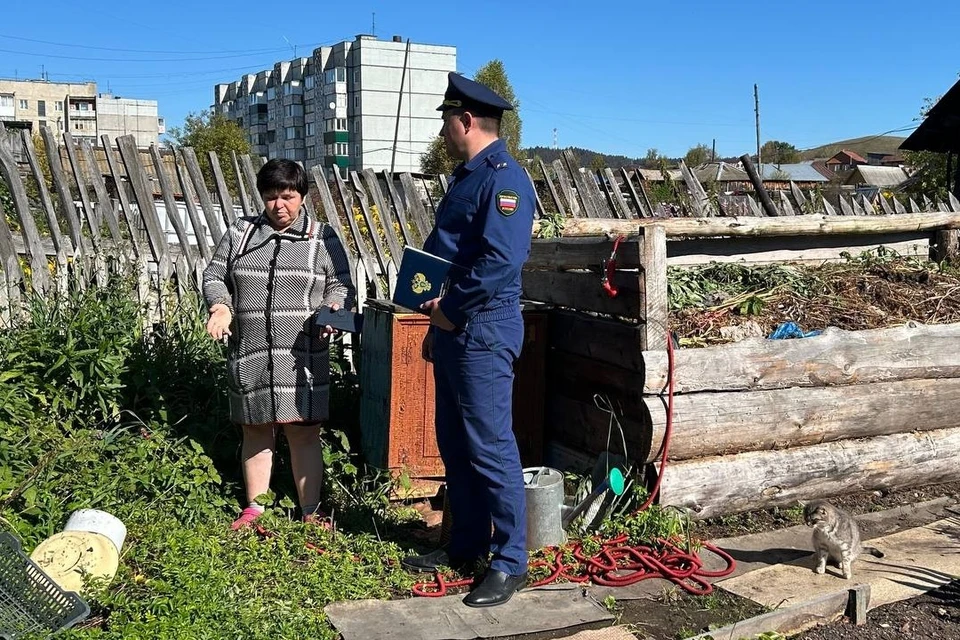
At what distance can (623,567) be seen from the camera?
13.8ft

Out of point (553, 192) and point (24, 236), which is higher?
point (553, 192)

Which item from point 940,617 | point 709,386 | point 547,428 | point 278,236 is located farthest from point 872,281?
point 278,236

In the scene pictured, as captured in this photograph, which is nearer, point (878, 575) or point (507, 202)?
point (507, 202)

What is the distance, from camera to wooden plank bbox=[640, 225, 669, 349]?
4.51 meters

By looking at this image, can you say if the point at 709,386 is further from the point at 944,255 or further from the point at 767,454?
the point at 944,255

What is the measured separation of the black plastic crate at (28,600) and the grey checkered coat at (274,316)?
122 cm

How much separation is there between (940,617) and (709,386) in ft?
4.83

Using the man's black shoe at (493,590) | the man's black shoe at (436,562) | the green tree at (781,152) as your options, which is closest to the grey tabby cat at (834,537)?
the man's black shoe at (493,590)

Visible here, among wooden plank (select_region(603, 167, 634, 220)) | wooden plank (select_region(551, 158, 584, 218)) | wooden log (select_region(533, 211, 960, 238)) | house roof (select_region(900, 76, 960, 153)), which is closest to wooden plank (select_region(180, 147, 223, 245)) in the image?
wooden log (select_region(533, 211, 960, 238))

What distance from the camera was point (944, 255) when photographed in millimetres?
6578

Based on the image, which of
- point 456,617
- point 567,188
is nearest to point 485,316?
point 456,617

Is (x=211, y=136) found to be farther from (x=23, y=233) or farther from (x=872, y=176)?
(x=872, y=176)

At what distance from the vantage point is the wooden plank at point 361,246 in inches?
261

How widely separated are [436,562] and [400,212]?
4.01 metres
